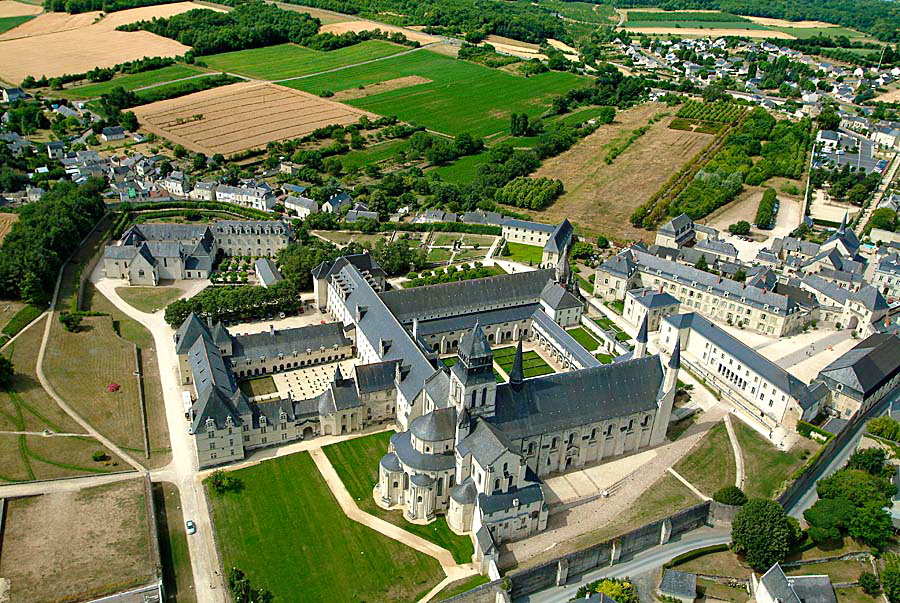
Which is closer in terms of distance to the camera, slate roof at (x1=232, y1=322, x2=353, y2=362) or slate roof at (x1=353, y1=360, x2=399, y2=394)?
slate roof at (x1=353, y1=360, x2=399, y2=394)

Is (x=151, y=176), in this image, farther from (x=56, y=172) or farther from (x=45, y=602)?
(x=45, y=602)

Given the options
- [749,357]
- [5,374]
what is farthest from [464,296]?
[5,374]

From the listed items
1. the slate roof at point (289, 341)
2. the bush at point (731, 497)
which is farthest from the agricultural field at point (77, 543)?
the bush at point (731, 497)

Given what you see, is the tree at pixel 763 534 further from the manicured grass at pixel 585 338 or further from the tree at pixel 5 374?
the tree at pixel 5 374

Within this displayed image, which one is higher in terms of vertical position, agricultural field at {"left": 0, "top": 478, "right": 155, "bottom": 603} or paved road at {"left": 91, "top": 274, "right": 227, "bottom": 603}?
agricultural field at {"left": 0, "top": 478, "right": 155, "bottom": 603}

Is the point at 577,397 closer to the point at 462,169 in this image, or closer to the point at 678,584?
the point at 678,584

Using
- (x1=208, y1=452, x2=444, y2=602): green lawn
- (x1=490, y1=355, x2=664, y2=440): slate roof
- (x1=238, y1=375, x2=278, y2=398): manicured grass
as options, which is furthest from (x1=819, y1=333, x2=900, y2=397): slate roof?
(x1=238, y1=375, x2=278, y2=398): manicured grass

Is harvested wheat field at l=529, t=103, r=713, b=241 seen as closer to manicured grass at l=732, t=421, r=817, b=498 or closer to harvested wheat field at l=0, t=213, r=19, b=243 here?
manicured grass at l=732, t=421, r=817, b=498
